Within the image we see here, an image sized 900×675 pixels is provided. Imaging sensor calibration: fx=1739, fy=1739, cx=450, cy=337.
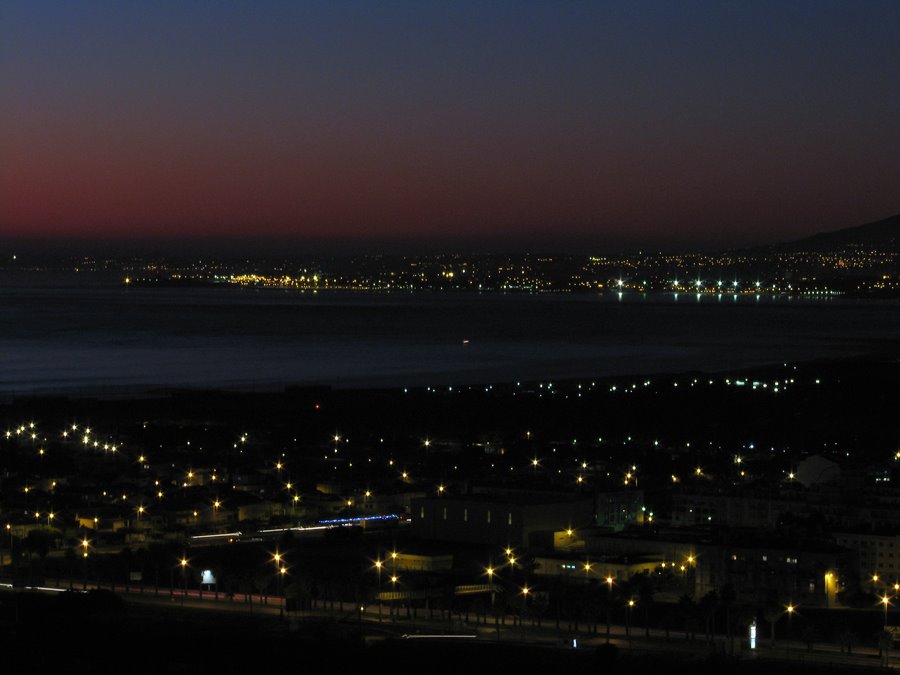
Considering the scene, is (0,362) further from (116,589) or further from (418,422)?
(116,589)

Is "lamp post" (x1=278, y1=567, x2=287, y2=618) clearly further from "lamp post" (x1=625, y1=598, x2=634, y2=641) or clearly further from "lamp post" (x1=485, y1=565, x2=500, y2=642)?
"lamp post" (x1=625, y1=598, x2=634, y2=641)

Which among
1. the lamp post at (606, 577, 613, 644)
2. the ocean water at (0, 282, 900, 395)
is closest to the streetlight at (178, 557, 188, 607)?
the lamp post at (606, 577, 613, 644)

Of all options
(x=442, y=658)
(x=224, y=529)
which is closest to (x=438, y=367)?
(x=224, y=529)

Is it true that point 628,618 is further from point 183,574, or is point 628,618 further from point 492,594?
point 183,574

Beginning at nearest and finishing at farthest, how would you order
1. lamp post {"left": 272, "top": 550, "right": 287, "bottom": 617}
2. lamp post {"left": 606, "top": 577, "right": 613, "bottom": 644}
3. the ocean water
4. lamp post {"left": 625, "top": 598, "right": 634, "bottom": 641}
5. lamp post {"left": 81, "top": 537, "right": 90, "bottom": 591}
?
lamp post {"left": 625, "top": 598, "right": 634, "bottom": 641}
lamp post {"left": 606, "top": 577, "right": 613, "bottom": 644}
lamp post {"left": 272, "top": 550, "right": 287, "bottom": 617}
lamp post {"left": 81, "top": 537, "right": 90, "bottom": 591}
the ocean water

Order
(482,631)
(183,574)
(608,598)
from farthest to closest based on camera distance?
(183,574)
(608,598)
(482,631)

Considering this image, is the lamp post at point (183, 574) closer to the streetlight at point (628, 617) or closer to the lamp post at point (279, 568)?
the lamp post at point (279, 568)

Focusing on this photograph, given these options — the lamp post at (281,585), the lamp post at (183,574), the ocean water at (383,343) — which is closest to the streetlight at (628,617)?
the lamp post at (281,585)

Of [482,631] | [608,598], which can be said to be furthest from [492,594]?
[482,631]
